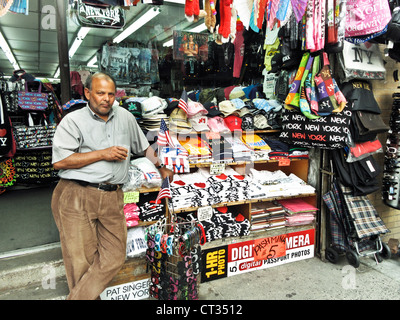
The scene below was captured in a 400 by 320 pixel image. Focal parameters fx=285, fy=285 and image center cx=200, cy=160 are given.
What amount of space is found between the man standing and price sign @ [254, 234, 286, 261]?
1.68 metres

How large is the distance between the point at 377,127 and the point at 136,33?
139 inches

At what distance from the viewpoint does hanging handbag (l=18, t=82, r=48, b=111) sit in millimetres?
4511

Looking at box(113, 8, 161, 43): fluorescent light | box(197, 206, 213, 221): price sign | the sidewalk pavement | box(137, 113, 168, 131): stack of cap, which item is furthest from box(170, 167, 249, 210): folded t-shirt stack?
box(113, 8, 161, 43): fluorescent light

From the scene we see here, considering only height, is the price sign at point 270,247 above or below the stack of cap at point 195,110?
below

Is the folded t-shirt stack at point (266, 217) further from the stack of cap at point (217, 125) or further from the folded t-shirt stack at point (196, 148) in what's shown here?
the stack of cap at point (217, 125)

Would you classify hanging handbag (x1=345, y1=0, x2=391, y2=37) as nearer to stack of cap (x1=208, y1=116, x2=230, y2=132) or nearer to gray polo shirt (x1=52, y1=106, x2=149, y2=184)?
stack of cap (x1=208, y1=116, x2=230, y2=132)

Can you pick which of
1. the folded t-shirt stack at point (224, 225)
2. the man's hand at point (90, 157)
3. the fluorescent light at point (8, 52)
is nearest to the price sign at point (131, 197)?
the man's hand at point (90, 157)

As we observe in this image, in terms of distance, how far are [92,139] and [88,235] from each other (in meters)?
0.77

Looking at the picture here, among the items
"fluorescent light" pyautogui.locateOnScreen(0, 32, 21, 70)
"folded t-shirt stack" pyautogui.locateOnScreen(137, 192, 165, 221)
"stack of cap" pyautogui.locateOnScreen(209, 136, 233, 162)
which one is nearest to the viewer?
"folded t-shirt stack" pyautogui.locateOnScreen(137, 192, 165, 221)

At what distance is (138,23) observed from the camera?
4.38m

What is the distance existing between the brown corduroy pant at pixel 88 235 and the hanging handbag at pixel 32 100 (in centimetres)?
293

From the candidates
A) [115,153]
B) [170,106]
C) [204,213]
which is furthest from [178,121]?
[115,153]

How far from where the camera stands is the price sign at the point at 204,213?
303 centimetres

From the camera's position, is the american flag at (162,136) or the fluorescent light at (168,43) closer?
the american flag at (162,136)
